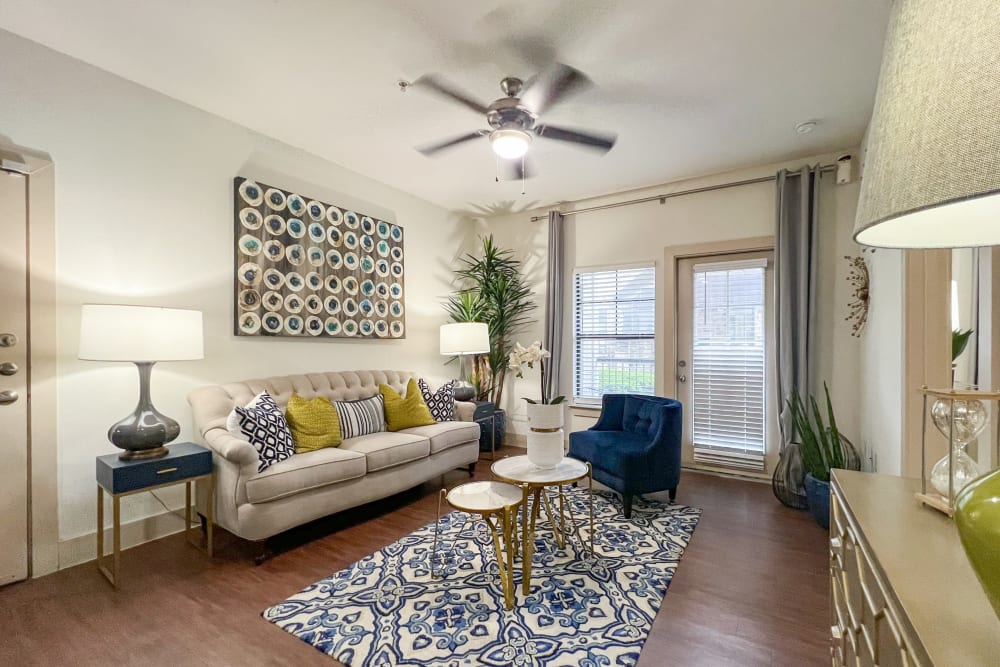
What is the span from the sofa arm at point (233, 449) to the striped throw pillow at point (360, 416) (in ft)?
2.86

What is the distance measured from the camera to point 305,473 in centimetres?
268

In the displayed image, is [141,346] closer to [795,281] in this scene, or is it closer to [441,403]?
[441,403]

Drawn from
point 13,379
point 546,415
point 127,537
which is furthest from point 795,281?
point 13,379

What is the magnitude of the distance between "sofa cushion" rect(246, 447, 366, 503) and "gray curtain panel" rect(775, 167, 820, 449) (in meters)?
3.39

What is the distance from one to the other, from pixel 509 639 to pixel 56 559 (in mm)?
2518

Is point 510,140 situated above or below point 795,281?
above

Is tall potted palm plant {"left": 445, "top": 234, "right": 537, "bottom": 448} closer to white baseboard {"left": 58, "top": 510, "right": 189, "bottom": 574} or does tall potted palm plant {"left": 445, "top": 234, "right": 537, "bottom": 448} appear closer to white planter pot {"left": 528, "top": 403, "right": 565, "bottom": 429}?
white planter pot {"left": 528, "top": 403, "right": 565, "bottom": 429}

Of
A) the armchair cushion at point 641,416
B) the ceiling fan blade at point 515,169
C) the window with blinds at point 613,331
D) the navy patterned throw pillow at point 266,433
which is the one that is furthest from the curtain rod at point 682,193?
the navy patterned throw pillow at point 266,433

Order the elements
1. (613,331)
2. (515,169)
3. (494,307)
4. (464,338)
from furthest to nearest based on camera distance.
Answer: (494,307), (613,331), (464,338), (515,169)

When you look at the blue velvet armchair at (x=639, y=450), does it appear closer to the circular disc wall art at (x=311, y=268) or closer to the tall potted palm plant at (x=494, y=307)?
the tall potted palm plant at (x=494, y=307)

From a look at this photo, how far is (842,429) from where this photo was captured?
3.71 metres

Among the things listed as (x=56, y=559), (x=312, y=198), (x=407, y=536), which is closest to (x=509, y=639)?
(x=407, y=536)

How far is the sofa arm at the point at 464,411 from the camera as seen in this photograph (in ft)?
14.0

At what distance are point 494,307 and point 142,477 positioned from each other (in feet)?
11.4
